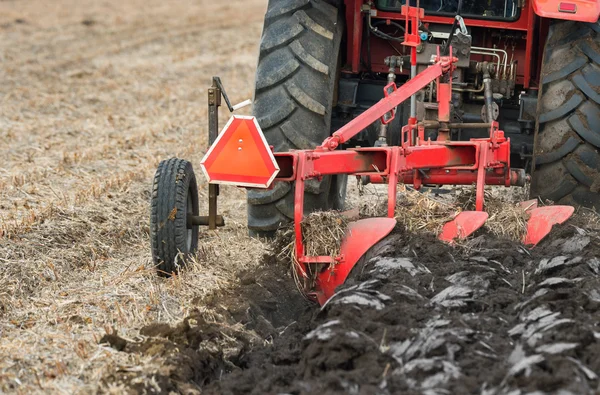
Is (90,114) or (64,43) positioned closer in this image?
(90,114)

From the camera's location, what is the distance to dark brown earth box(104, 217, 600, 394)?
3.69 metres

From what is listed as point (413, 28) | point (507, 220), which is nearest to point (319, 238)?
point (507, 220)

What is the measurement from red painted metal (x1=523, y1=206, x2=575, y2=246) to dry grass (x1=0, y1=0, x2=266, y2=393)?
150 centimetres

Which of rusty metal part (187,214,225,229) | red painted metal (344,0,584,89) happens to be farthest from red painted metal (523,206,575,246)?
rusty metal part (187,214,225,229)

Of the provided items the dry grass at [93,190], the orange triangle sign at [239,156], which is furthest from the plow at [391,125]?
the dry grass at [93,190]

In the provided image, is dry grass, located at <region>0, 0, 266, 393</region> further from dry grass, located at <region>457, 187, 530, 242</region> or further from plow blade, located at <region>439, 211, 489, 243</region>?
dry grass, located at <region>457, 187, 530, 242</region>

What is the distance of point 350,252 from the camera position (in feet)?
17.1

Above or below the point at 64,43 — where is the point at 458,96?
above

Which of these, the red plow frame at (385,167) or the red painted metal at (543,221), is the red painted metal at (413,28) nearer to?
the red plow frame at (385,167)

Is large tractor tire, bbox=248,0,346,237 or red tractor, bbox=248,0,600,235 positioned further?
large tractor tire, bbox=248,0,346,237

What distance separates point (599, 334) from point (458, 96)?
264 cm

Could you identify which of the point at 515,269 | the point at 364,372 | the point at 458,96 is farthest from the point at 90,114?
the point at 364,372

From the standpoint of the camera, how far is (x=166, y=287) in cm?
528

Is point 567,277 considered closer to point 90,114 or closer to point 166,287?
point 166,287
